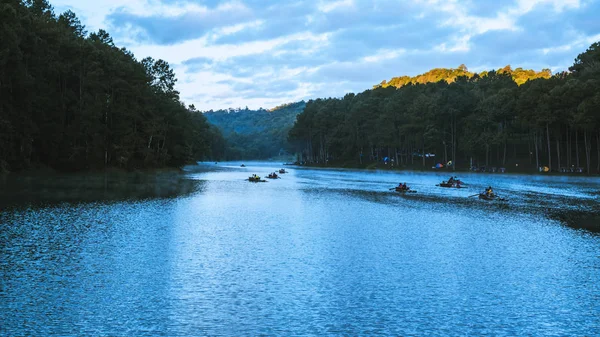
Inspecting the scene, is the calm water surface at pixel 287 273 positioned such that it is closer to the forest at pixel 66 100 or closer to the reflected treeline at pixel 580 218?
Result: the reflected treeline at pixel 580 218

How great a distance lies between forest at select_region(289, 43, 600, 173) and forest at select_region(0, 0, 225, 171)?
78.1 m

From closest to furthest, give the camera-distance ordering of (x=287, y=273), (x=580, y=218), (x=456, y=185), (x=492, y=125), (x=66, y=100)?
(x=287, y=273), (x=580, y=218), (x=456, y=185), (x=66, y=100), (x=492, y=125)

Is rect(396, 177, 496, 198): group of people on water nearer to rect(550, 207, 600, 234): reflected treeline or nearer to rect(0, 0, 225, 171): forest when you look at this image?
rect(550, 207, 600, 234): reflected treeline

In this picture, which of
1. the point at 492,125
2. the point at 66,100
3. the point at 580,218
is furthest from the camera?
the point at 492,125

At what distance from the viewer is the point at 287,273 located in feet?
74.7

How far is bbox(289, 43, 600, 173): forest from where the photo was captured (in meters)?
111

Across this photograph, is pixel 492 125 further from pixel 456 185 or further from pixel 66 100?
pixel 66 100

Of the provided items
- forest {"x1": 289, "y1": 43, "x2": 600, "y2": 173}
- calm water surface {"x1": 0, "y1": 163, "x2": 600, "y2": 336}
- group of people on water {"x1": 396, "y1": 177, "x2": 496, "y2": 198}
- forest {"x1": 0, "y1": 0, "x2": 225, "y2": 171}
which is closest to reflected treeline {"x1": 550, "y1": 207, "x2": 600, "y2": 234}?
calm water surface {"x1": 0, "y1": 163, "x2": 600, "y2": 336}

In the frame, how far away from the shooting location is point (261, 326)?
1580cm

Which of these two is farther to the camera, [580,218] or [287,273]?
[580,218]

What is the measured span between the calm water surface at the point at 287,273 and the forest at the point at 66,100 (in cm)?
3716

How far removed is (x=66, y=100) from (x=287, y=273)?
259ft

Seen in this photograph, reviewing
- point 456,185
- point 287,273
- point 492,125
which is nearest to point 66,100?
point 456,185

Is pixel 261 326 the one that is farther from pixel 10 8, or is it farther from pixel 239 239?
pixel 10 8
